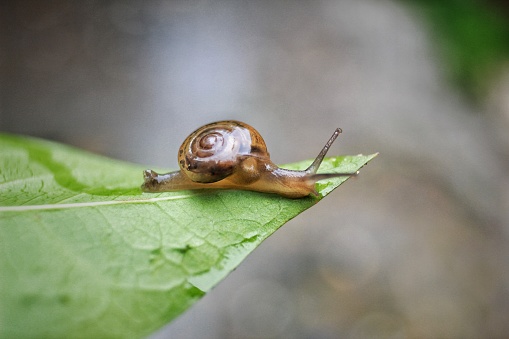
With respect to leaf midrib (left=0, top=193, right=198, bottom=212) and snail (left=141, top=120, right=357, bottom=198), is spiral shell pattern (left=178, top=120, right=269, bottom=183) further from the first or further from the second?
leaf midrib (left=0, top=193, right=198, bottom=212)

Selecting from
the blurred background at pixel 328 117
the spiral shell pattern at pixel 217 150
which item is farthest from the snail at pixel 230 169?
the blurred background at pixel 328 117

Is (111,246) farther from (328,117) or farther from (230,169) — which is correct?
(328,117)

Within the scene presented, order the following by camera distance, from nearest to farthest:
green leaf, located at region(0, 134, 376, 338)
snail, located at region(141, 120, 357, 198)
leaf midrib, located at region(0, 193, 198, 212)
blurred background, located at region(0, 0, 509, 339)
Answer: green leaf, located at region(0, 134, 376, 338), leaf midrib, located at region(0, 193, 198, 212), snail, located at region(141, 120, 357, 198), blurred background, located at region(0, 0, 509, 339)

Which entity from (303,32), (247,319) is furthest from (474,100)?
(247,319)

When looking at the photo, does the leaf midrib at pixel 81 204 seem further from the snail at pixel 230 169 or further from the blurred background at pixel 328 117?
the blurred background at pixel 328 117

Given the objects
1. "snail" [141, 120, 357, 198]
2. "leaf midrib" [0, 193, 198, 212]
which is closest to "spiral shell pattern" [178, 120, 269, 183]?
"snail" [141, 120, 357, 198]

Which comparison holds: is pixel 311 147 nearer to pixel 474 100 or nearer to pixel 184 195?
pixel 474 100
